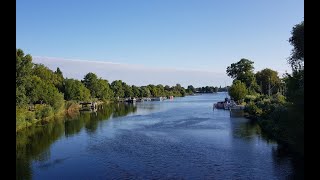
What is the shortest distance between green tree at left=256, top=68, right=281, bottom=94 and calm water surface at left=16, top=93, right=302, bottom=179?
52.7m

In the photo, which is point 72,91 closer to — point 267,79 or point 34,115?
point 34,115

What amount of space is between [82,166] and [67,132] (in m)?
19.6

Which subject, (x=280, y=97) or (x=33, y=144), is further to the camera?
(x=280, y=97)

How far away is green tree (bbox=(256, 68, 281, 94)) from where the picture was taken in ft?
299

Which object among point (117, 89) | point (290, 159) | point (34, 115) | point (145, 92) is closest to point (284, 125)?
point (290, 159)

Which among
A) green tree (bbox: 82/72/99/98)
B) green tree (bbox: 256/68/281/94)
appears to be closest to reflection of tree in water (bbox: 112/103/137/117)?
green tree (bbox: 82/72/99/98)

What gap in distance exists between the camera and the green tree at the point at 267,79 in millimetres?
91125

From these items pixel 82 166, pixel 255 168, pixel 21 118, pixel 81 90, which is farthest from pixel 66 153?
pixel 81 90

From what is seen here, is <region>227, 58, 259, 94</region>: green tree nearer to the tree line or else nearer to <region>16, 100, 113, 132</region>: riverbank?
the tree line

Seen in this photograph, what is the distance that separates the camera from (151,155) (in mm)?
26969

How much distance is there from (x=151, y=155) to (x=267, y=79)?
2902 inches

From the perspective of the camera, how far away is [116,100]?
448 feet

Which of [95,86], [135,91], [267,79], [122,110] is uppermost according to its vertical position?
[267,79]

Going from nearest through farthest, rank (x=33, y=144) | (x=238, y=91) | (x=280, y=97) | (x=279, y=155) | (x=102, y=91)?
(x=279, y=155) → (x=33, y=144) → (x=280, y=97) → (x=238, y=91) → (x=102, y=91)
